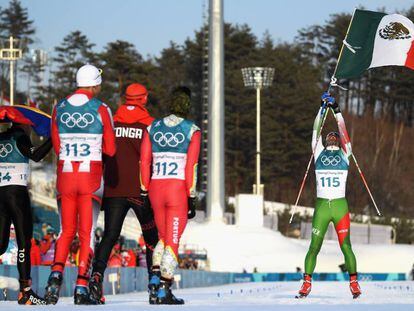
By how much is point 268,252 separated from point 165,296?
4710cm

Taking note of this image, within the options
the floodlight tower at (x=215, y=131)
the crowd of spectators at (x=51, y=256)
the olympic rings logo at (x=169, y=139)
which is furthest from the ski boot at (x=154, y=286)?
the floodlight tower at (x=215, y=131)

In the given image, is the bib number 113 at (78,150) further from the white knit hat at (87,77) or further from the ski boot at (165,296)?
the ski boot at (165,296)

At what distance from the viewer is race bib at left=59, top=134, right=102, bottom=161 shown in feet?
39.8

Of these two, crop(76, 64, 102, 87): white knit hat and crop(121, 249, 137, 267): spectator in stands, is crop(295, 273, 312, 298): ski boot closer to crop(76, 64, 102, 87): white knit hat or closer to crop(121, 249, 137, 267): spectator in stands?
crop(76, 64, 102, 87): white knit hat

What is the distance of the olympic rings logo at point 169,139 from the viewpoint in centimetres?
1255

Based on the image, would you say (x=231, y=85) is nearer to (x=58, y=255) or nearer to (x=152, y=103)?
(x=152, y=103)

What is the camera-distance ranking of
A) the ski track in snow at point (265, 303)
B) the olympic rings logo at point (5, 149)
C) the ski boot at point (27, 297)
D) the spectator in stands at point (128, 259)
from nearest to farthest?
1. the ski track in snow at point (265, 303)
2. the ski boot at point (27, 297)
3. the olympic rings logo at point (5, 149)
4. the spectator in stands at point (128, 259)

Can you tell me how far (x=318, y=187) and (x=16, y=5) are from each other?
362 ft

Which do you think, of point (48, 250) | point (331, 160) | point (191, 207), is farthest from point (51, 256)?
point (191, 207)

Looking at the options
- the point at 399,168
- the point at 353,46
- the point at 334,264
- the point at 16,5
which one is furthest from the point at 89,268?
the point at 16,5

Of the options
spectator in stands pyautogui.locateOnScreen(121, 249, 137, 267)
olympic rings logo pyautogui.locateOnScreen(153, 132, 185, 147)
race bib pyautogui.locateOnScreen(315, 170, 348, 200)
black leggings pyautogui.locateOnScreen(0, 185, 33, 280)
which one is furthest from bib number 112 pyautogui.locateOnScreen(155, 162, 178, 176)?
spectator in stands pyautogui.locateOnScreen(121, 249, 137, 267)

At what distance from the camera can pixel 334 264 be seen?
59375 mm

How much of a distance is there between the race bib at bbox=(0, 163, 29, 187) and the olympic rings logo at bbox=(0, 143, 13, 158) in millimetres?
107

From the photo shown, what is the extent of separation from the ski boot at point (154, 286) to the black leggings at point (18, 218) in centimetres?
159
